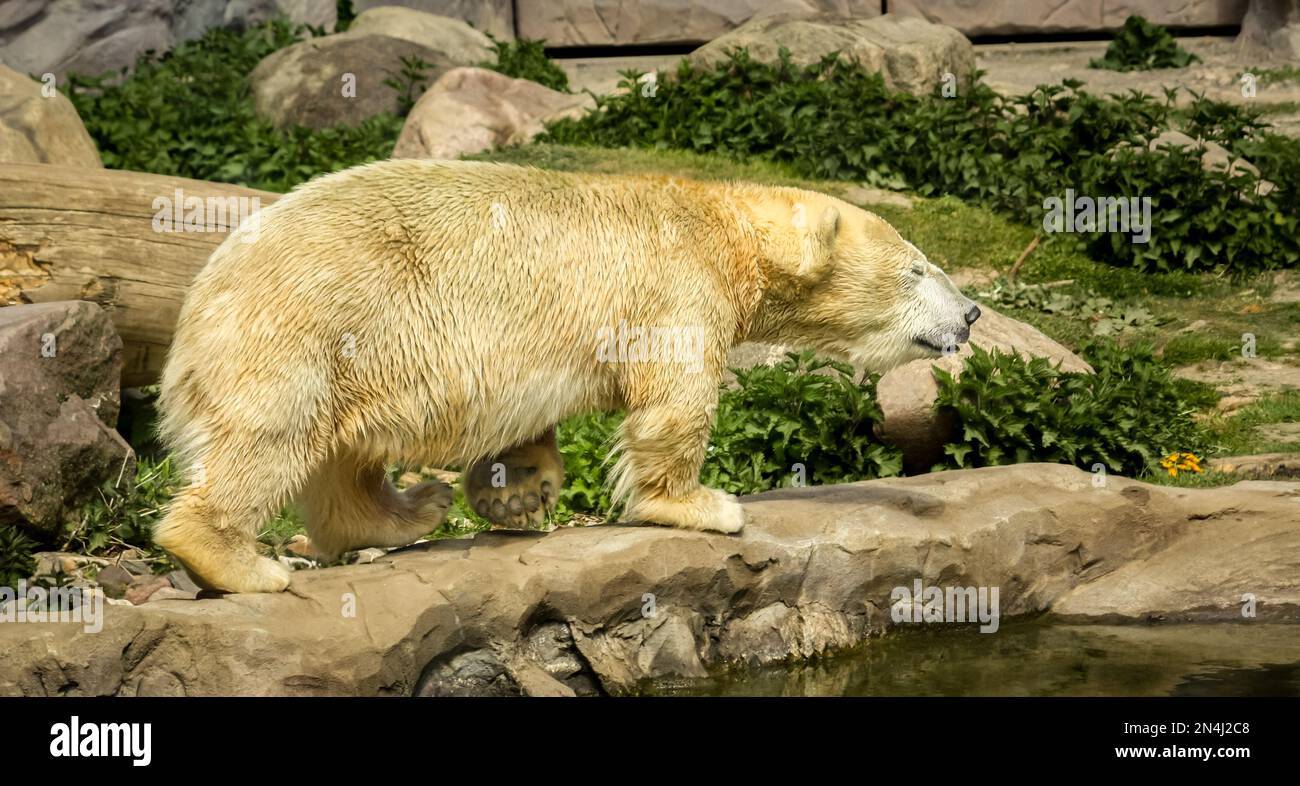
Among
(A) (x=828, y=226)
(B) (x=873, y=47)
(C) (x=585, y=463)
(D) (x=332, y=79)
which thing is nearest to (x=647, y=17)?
(B) (x=873, y=47)

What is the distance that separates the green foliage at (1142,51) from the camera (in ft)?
53.4

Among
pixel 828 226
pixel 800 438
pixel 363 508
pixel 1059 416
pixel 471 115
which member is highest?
pixel 471 115

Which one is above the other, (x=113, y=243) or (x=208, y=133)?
(x=208, y=133)

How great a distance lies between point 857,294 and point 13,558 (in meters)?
3.88

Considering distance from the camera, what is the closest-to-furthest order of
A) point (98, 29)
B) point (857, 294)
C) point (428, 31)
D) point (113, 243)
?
1. point (857, 294)
2. point (113, 243)
3. point (98, 29)
4. point (428, 31)

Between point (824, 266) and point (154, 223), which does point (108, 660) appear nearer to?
point (824, 266)

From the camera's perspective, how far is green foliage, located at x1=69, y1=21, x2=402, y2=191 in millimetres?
13195

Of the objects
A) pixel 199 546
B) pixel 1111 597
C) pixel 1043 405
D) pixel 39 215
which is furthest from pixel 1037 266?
pixel 199 546

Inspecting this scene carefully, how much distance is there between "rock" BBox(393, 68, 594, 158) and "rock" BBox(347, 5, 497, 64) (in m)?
2.30

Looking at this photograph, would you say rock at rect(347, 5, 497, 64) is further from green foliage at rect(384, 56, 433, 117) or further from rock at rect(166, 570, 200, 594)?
rock at rect(166, 570, 200, 594)

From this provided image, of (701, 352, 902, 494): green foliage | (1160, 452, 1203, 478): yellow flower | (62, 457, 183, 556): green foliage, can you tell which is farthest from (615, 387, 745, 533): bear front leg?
(1160, 452, 1203, 478): yellow flower

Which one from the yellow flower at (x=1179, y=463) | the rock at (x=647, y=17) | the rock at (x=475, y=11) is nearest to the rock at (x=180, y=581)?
the yellow flower at (x=1179, y=463)

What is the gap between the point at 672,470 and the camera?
19.6ft

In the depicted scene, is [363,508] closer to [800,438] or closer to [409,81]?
[800,438]
